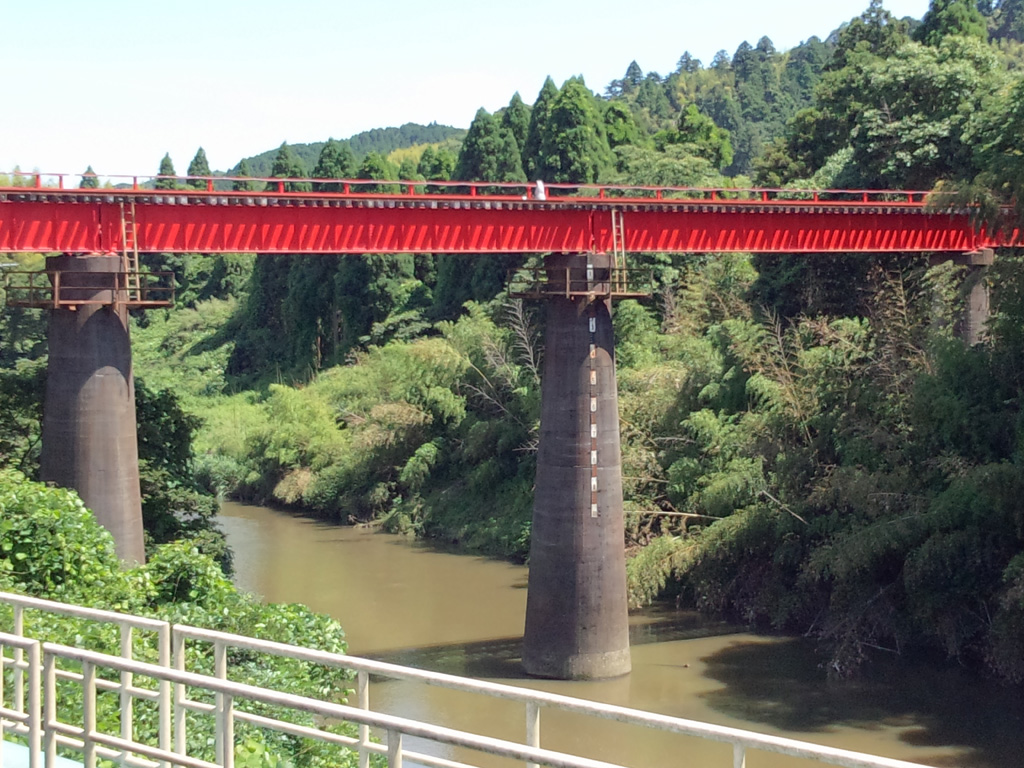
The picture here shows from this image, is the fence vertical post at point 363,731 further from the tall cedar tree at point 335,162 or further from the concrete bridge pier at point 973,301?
the tall cedar tree at point 335,162

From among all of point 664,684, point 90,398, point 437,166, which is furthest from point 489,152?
point 90,398

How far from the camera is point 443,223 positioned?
2277 centimetres

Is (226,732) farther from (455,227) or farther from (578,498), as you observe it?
(455,227)

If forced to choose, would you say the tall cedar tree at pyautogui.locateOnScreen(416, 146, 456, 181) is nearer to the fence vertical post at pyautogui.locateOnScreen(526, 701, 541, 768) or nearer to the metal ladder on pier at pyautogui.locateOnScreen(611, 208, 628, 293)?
the metal ladder on pier at pyautogui.locateOnScreen(611, 208, 628, 293)

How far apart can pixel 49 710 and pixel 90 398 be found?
14119 millimetres

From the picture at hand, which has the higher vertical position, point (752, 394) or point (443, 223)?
point (443, 223)

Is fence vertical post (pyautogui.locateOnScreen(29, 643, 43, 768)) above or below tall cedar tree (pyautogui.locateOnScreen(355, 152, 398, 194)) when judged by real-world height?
below

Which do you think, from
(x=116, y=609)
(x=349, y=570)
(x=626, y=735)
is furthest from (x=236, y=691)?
(x=349, y=570)

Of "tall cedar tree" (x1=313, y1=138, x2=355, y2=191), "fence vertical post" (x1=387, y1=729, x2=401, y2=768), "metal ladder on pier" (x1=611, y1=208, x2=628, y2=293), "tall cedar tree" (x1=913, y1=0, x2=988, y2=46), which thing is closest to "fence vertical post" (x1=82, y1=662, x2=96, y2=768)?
"fence vertical post" (x1=387, y1=729, x2=401, y2=768)

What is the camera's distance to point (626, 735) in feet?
66.7

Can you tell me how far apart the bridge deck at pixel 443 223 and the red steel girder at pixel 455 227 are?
0.02 meters

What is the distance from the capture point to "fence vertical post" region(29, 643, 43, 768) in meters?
6.69

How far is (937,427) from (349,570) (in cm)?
1490

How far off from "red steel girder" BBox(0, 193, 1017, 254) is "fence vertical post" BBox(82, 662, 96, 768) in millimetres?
14211
